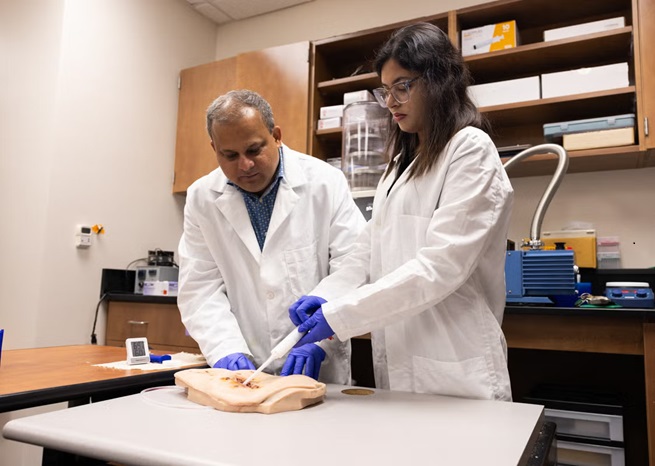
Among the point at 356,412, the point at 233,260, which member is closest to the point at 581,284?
the point at 233,260

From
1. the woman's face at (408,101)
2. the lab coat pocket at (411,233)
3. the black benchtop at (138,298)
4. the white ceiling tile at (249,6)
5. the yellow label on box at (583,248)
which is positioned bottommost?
the black benchtop at (138,298)

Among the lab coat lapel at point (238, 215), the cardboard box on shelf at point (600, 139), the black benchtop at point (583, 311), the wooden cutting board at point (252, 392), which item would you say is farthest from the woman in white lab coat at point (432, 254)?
the cardboard box on shelf at point (600, 139)

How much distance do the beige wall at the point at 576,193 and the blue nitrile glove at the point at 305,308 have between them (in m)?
1.67

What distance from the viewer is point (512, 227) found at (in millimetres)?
2480

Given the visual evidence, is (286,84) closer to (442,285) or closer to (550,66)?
(550,66)

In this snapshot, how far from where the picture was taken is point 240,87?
9.71 feet

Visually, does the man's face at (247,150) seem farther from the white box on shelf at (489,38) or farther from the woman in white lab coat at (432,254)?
the white box on shelf at (489,38)

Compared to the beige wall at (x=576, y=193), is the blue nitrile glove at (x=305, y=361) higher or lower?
lower

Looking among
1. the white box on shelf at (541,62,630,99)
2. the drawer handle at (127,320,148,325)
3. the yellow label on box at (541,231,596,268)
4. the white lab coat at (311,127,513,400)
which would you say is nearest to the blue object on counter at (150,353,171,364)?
the white lab coat at (311,127,513,400)

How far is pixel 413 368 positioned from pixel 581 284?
Result: 1.29 meters

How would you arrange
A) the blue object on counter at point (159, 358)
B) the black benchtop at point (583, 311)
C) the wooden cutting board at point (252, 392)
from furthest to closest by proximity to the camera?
the black benchtop at point (583, 311), the blue object on counter at point (159, 358), the wooden cutting board at point (252, 392)

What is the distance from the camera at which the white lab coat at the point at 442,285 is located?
2.99 ft

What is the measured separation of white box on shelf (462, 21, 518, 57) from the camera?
233 centimetres

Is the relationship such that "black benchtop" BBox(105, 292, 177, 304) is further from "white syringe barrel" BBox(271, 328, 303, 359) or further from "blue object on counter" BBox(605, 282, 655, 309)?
"blue object on counter" BBox(605, 282, 655, 309)
